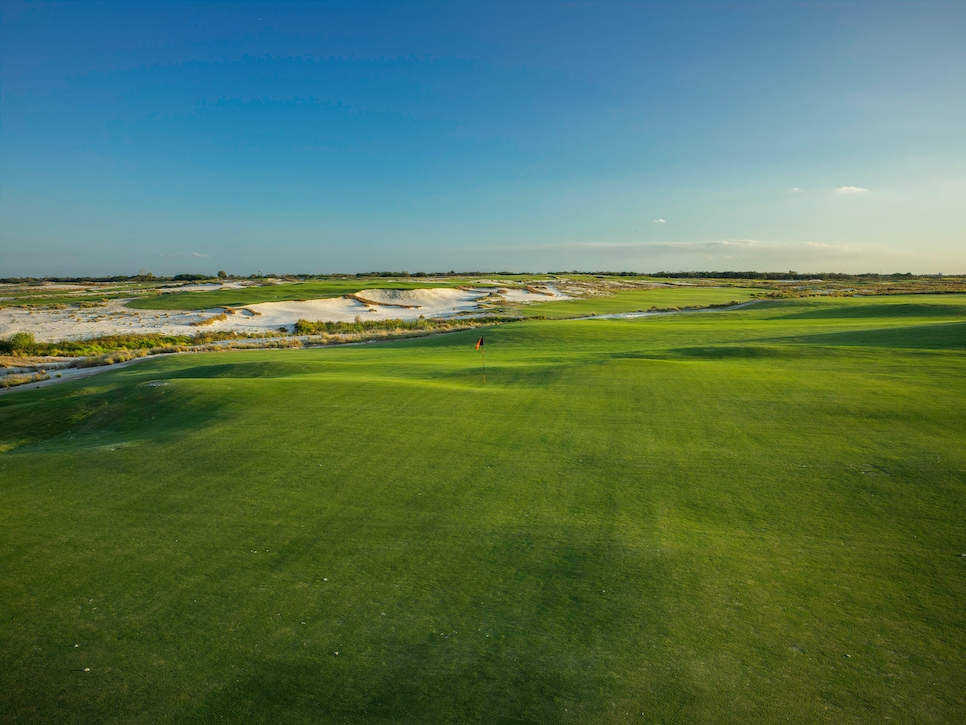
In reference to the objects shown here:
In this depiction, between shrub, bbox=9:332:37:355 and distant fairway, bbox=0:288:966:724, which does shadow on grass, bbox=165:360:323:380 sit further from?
shrub, bbox=9:332:37:355

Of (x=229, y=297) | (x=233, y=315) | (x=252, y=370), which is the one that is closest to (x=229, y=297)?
(x=229, y=297)

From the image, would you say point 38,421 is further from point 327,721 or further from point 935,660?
point 935,660

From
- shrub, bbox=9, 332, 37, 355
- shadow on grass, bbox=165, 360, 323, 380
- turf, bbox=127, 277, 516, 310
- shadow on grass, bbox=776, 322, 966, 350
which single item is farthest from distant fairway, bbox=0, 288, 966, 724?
turf, bbox=127, 277, 516, 310

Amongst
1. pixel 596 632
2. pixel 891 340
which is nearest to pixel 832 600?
pixel 596 632

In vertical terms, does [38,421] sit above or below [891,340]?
below

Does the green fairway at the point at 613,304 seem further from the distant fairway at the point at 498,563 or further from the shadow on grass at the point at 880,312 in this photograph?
the distant fairway at the point at 498,563

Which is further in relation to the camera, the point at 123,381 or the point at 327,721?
the point at 123,381

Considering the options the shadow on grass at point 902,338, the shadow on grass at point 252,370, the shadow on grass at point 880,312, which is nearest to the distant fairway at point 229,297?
the shadow on grass at point 252,370
